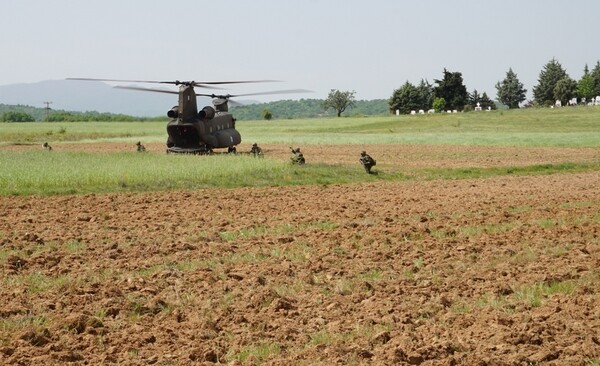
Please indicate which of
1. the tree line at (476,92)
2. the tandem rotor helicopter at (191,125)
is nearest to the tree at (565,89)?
the tree line at (476,92)

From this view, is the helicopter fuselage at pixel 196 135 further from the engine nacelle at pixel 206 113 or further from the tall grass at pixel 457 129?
the tall grass at pixel 457 129

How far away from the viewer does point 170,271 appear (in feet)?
38.4

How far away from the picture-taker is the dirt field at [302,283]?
26.0 feet

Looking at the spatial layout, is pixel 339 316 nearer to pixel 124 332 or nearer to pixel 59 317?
pixel 124 332

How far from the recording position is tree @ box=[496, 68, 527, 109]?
161750 millimetres

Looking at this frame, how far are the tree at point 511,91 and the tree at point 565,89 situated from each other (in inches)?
868

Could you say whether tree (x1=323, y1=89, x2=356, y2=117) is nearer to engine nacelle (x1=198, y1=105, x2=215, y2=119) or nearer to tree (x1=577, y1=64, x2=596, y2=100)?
tree (x1=577, y1=64, x2=596, y2=100)

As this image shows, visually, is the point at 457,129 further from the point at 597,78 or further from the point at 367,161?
the point at 597,78

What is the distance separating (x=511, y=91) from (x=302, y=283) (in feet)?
521

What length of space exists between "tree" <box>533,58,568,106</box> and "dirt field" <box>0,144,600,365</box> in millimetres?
134522

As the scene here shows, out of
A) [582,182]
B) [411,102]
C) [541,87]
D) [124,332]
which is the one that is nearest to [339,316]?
[124,332]

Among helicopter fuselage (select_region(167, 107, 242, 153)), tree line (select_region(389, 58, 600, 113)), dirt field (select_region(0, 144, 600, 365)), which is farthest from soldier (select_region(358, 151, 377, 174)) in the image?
tree line (select_region(389, 58, 600, 113))

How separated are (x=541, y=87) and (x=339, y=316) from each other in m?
151

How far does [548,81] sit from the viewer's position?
5901 inches
